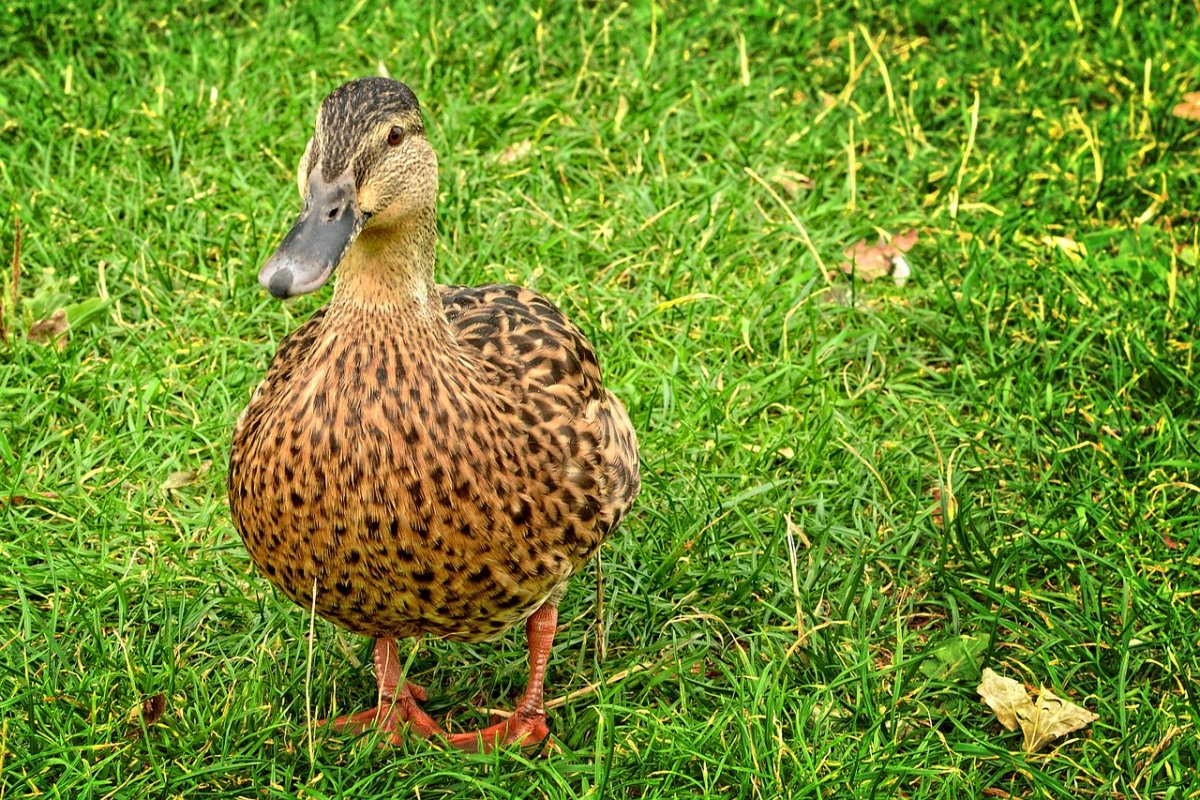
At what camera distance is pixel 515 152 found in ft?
16.7

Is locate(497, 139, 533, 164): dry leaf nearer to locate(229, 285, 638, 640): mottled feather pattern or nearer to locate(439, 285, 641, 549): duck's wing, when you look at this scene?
locate(439, 285, 641, 549): duck's wing

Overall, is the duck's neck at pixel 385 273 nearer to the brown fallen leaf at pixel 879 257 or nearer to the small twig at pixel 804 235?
the small twig at pixel 804 235

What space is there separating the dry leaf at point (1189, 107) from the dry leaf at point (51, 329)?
12.9 feet

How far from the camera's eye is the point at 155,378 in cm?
414

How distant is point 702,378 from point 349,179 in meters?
1.90

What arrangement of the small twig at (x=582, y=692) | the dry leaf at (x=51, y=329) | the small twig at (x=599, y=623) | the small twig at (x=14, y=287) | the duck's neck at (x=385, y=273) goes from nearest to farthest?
the duck's neck at (x=385, y=273) < the small twig at (x=582, y=692) < the small twig at (x=599, y=623) < the small twig at (x=14, y=287) < the dry leaf at (x=51, y=329)

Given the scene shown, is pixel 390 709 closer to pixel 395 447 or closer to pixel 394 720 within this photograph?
pixel 394 720

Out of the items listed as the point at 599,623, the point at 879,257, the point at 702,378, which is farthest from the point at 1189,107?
the point at 599,623

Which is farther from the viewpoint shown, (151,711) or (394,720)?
(394,720)

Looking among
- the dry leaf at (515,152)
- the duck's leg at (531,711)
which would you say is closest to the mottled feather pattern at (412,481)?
the duck's leg at (531,711)

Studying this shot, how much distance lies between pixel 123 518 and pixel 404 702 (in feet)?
3.38

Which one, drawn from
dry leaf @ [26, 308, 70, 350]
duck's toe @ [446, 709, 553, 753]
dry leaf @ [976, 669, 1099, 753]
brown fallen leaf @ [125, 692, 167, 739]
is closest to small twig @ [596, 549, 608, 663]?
duck's toe @ [446, 709, 553, 753]

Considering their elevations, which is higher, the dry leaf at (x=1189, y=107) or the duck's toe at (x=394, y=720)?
the dry leaf at (x=1189, y=107)

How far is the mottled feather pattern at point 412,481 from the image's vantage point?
2.74 meters
